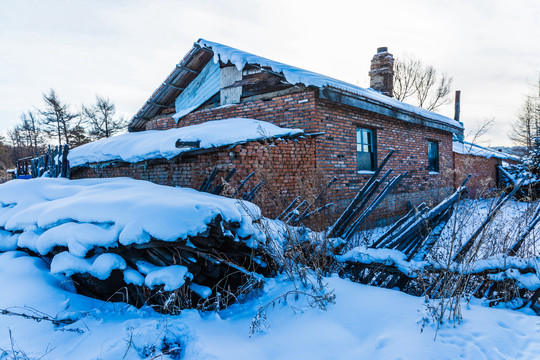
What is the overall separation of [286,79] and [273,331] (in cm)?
550

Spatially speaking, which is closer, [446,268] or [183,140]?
[446,268]

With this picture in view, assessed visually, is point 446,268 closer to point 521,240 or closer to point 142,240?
point 521,240

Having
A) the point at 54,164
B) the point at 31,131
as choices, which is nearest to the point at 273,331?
the point at 54,164

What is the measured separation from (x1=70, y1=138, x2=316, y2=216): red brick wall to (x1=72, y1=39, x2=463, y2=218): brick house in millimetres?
20

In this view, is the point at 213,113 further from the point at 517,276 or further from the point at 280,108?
the point at 517,276

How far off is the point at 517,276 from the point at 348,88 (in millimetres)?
5218

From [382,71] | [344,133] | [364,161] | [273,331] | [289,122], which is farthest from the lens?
[382,71]

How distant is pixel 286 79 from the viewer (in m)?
6.84

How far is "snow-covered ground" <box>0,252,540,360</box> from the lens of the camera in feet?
7.31

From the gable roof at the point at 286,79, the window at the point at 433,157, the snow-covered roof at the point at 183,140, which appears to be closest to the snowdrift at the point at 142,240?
the snow-covered roof at the point at 183,140

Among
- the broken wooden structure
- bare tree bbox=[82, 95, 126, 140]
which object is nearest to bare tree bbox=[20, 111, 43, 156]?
bare tree bbox=[82, 95, 126, 140]

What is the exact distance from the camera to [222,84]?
8.64 m

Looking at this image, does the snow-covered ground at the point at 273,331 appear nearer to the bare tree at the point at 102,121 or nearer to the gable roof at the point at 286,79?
the gable roof at the point at 286,79

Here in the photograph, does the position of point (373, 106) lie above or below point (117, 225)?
above
